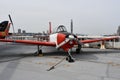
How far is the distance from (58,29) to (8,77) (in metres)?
8.30

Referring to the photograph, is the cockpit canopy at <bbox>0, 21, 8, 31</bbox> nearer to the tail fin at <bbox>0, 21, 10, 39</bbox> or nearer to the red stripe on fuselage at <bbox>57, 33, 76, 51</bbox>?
the tail fin at <bbox>0, 21, 10, 39</bbox>

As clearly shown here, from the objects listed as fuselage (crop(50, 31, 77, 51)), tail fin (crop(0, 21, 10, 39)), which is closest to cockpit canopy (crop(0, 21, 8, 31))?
tail fin (crop(0, 21, 10, 39))

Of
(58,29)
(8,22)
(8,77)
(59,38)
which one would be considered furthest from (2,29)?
(8,77)

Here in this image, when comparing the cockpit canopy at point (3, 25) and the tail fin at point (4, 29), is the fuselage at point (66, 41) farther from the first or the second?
the cockpit canopy at point (3, 25)

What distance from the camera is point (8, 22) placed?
2375 cm

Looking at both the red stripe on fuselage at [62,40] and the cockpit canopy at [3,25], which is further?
the cockpit canopy at [3,25]

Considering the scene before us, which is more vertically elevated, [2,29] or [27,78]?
[2,29]

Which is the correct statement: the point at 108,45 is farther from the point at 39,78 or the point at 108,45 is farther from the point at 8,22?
the point at 39,78

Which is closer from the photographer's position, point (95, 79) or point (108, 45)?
point (95, 79)

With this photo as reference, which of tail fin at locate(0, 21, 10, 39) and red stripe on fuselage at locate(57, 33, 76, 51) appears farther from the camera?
tail fin at locate(0, 21, 10, 39)

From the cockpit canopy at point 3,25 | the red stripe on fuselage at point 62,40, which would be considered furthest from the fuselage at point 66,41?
the cockpit canopy at point 3,25

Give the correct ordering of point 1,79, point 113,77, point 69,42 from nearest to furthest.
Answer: point 1,79
point 113,77
point 69,42

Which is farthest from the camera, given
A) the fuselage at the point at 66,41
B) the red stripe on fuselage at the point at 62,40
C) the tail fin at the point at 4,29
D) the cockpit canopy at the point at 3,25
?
the cockpit canopy at the point at 3,25

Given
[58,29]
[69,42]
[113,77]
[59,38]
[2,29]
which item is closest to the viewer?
[113,77]
